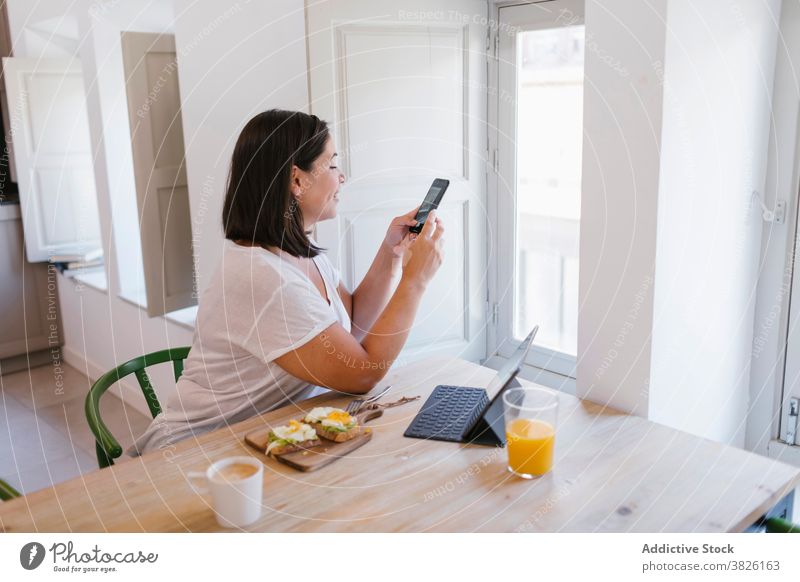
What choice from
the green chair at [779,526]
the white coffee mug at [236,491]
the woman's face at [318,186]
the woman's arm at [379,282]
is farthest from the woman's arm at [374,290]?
the green chair at [779,526]

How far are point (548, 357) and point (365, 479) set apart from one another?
1395 mm

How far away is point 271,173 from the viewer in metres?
1.44

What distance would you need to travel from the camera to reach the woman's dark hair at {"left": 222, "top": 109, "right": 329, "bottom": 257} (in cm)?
143

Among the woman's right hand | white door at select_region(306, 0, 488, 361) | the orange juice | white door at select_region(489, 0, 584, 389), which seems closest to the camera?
the orange juice

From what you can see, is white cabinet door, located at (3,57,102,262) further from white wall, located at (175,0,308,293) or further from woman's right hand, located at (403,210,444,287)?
woman's right hand, located at (403,210,444,287)

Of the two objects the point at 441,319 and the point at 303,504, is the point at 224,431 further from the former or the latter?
the point at 441,319

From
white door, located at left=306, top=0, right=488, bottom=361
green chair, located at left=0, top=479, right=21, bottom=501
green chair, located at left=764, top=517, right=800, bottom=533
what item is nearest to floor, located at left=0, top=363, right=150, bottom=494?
white door, located at left=306, top=0, right=488, bottom=361

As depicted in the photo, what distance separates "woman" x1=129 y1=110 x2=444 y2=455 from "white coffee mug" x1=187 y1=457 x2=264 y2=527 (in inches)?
13.8

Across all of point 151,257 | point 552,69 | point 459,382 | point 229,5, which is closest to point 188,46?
point 229,5

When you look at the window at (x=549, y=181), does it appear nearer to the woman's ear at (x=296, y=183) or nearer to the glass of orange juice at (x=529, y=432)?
the woman's ear at (x=296, y=183)

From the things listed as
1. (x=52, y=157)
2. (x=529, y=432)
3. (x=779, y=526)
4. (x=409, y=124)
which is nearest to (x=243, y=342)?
(x=529, y=432)

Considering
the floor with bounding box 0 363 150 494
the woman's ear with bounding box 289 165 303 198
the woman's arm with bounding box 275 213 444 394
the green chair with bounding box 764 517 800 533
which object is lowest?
the floor with bounding box 0 363 150 494

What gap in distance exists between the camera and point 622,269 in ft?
4.41

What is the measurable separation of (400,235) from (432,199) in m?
0.16
